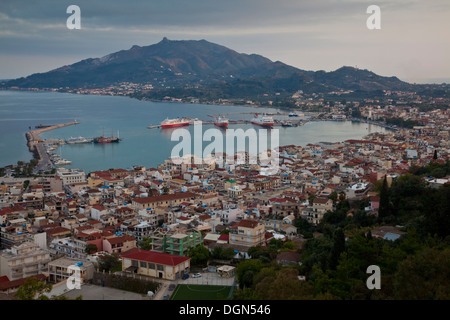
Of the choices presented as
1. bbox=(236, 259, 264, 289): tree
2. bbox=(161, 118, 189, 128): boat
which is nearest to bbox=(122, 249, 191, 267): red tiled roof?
bbox=(236, 259, 264, 289): tree

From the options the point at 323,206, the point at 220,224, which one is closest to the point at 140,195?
the point at 220,224

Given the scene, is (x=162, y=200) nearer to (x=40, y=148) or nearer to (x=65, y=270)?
(x=65, y=270)

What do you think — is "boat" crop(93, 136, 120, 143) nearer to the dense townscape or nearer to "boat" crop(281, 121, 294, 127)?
the dense townscape

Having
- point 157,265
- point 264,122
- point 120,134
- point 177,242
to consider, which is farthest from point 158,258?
point 264,122

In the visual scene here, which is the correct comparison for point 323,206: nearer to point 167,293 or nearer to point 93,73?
point 167,293

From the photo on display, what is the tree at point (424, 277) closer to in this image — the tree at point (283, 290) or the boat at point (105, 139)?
the tree at point (283, 290)

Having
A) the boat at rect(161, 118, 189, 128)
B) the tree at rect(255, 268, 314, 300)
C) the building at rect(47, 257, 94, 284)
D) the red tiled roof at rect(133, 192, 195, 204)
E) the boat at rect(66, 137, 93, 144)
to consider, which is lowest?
the building at rect(47, 257, 94, 284)
